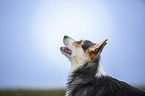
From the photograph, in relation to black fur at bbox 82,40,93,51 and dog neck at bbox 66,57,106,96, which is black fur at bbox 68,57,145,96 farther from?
black fur at bbox 82,40,93,51

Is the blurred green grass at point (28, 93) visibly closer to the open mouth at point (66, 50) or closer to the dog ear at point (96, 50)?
the open mouth at point (66, 50)

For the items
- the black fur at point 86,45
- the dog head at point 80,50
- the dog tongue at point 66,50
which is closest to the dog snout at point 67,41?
the dog head at point 80,50

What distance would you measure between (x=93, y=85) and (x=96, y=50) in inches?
33.6

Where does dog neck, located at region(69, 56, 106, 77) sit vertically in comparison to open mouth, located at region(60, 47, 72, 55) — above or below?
below

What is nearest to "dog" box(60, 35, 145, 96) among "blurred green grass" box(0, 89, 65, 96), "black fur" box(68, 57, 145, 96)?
"black fur" box(68, 57, 145, 96)

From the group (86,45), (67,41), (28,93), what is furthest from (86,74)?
(28,93)

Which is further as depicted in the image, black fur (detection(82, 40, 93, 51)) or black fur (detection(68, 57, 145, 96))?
black fur (detection(82, 40, 93, 51))

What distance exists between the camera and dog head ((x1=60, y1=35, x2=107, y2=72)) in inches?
142

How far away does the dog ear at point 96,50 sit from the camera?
11.5 feet

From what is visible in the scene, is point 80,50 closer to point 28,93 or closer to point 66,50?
point 66,50

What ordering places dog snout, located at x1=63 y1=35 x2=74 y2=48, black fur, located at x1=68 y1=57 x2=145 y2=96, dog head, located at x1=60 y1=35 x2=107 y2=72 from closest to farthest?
1. black fur, located at x1=68 y1=57 x2=145 y2=96
2. dog head, located at x1=60 y1=35 x2=107 y2=72
3. dog snout, located at x1=63 y1=35 x2=74 y2=48

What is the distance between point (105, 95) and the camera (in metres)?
3.05

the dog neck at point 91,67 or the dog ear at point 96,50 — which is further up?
the dog ear at point 96,50

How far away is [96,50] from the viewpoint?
357 cm
